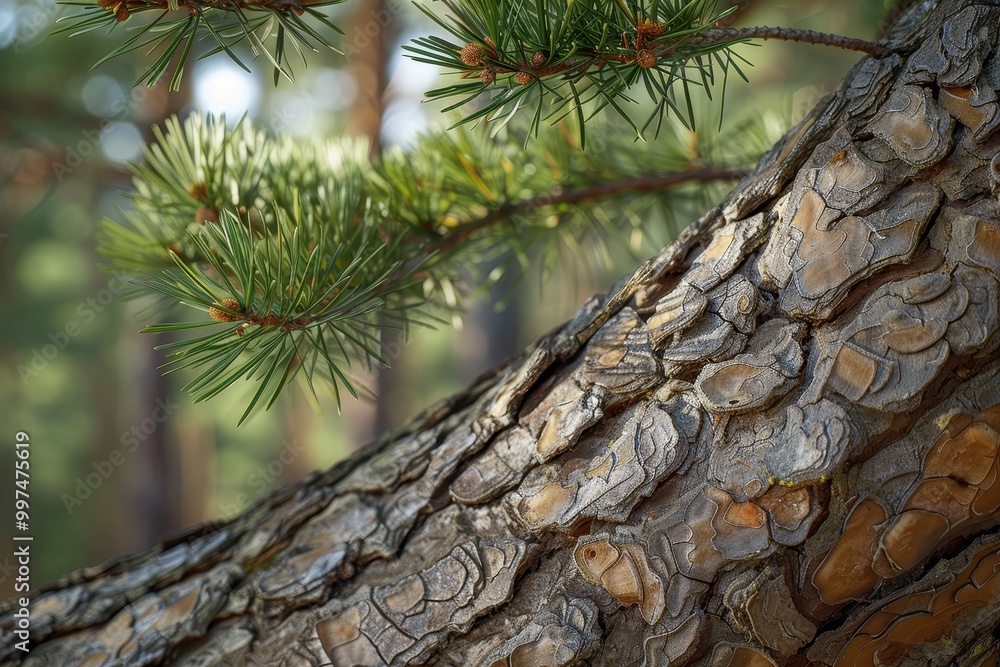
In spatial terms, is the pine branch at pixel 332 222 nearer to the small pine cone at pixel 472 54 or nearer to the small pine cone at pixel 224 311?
the small pine cone at pixel 224 311

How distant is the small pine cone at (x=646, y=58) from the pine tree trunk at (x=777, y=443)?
0.12 metres

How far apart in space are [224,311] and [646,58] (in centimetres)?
34

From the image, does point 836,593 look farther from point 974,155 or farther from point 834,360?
point 974,155

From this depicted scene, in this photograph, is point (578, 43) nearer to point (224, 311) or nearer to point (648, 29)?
point (648, 29)

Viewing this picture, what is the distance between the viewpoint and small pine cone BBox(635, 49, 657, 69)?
0.45 metres

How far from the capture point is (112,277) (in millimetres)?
1695

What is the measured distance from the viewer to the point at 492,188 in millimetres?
770

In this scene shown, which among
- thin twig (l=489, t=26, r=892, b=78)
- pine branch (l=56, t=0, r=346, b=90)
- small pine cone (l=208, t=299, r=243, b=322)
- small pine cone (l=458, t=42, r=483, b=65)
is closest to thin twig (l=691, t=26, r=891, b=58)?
thin twig (l=489, t=26, r=892, b=78)

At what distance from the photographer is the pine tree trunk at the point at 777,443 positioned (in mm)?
421

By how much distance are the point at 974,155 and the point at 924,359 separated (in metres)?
0.14

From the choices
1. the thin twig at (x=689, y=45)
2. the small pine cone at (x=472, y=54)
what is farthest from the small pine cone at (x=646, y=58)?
the small pine cone at (x=472, y=54)

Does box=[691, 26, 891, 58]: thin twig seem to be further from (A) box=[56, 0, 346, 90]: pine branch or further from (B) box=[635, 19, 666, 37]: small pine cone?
(A) box=[56, 0, 346, 90]: pine branch

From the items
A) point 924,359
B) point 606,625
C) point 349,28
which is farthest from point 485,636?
point 349,28

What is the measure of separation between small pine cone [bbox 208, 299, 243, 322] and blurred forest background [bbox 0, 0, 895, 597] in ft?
0.59
